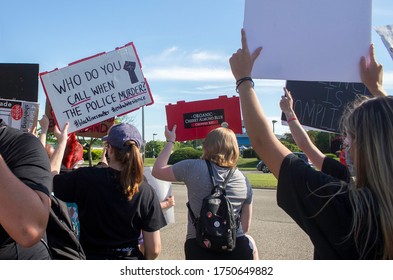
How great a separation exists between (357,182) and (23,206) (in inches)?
45.5

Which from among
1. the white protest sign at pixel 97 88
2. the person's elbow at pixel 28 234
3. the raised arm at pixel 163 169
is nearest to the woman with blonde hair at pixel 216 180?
the raised arm at pixel 163 169

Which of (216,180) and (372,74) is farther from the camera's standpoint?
(216,180)

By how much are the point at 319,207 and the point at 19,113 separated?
7.31ft

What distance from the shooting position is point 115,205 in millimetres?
2527

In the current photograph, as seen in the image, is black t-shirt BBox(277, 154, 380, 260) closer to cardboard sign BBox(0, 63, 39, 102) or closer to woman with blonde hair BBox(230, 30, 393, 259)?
woman with blonde hair BBox(230, 30, 393, 259)

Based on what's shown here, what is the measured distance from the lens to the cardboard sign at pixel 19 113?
2.86 metres

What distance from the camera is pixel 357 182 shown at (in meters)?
1.51

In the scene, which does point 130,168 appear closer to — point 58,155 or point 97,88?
point 58,155

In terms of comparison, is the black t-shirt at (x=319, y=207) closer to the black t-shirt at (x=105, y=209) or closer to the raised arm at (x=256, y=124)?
the raised arm at (x=256, y=124)

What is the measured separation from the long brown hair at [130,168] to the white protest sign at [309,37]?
1051 millimetres

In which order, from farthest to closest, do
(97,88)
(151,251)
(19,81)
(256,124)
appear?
(97,88) < (19,81) < (151,251) < (256,124)

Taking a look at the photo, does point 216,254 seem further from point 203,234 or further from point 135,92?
point 135,92

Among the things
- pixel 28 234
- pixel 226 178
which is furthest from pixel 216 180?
pixel 28 234

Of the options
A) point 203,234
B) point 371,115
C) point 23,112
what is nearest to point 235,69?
point 371,115
